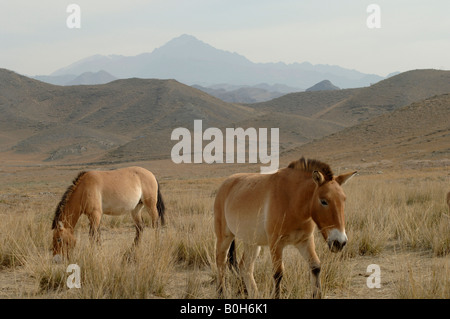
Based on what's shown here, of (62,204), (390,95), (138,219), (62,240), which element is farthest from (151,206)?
(390,95)

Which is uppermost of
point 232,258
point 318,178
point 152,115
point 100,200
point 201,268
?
point 152,115

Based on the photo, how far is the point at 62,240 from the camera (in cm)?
764

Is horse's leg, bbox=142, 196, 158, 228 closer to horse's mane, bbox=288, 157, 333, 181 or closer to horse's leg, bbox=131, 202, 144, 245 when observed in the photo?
horse's leg, bbox=131, 202, 144, 245

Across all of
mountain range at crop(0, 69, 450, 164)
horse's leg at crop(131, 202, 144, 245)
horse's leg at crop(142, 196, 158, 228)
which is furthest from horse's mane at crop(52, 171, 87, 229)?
mountain range at crop(0, 69, 450, 164)

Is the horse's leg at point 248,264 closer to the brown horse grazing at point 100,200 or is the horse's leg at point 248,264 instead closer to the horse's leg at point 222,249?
the horse's leg at point 222,249

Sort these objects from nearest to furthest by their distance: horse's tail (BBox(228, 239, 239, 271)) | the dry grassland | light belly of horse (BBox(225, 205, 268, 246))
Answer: light belly of horse (BBox(225, 205, 268, 246)), the dry grassland, horse's tail (BBox(228, 239, 239, 271))

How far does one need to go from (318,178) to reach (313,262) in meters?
0.95

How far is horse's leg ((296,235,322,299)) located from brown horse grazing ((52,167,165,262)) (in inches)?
153

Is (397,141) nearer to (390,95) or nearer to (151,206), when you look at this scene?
(151,206)

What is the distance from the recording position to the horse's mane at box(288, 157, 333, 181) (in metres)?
5.00

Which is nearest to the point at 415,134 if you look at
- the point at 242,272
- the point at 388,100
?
the point at 242,272

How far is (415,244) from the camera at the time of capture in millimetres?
8227
